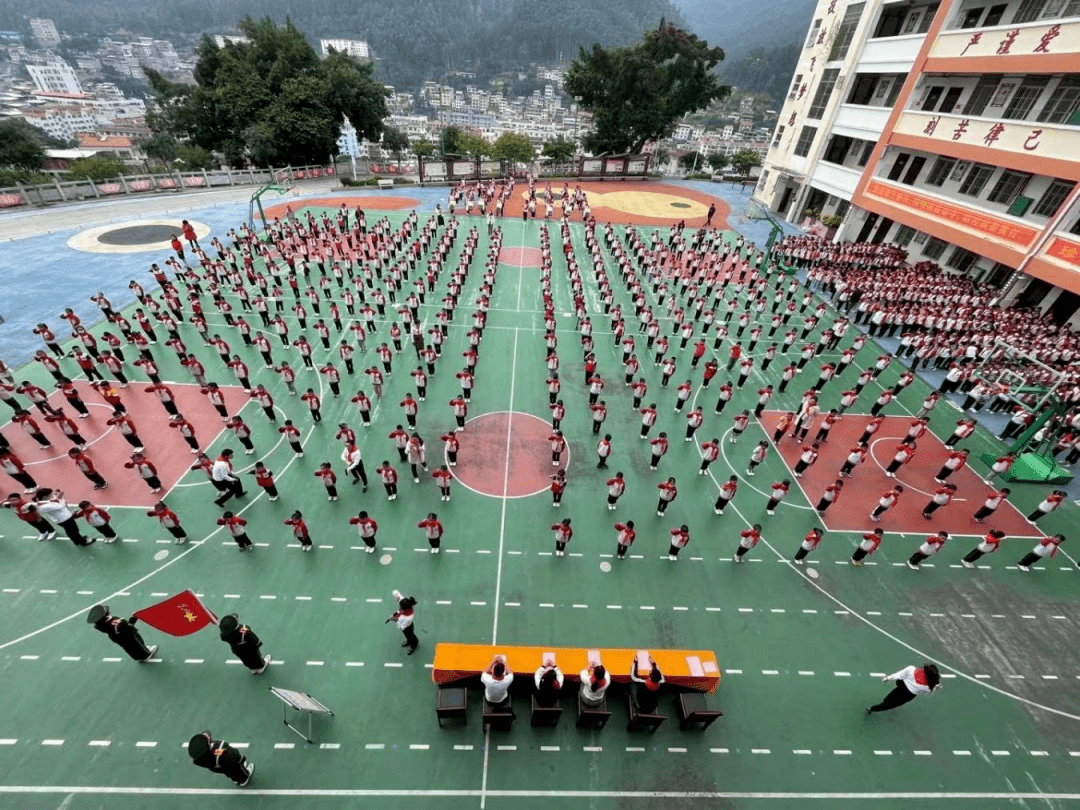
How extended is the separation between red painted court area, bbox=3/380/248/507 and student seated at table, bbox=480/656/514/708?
10315mm

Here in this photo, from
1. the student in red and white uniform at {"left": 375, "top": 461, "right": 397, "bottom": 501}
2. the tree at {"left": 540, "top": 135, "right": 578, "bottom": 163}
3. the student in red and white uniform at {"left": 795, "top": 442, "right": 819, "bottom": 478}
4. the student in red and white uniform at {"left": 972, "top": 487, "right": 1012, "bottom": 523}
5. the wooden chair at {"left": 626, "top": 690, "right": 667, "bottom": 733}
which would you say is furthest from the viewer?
the tree at {"left": 540, "top": 135, "right": 578, "bottom": 163}

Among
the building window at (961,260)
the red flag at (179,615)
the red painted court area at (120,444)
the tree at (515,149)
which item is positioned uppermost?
the building window at (961,260)

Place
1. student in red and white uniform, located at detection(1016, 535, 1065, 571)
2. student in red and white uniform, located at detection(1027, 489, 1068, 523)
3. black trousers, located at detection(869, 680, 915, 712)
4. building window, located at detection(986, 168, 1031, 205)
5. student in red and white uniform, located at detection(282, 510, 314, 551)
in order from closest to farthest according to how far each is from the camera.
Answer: black trousers, located at detection(869, 680, 915, 712) < student in red and white uniform, located at detection(282, 510, 314, 551) < student in red and white uniform, located at detection(1016, 535, 1065, 571) < student in red and white uniform, located at detection(1027, 489, 1068, 523) < building window, located at detection(986, 168, 1031, 205)

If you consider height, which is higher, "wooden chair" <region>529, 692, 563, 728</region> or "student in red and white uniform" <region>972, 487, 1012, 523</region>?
"student in red and white uniform" <region>972, 487, 1012, 523</region>

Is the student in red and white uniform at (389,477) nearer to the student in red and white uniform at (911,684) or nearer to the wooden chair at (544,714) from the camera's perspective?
the wooden chair at (544,714)

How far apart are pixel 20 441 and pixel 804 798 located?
21.1 m

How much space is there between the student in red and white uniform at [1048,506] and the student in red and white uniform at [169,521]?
21793 millimetres

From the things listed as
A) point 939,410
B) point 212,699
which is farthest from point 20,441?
point 939,410

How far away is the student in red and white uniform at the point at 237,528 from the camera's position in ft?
35.0

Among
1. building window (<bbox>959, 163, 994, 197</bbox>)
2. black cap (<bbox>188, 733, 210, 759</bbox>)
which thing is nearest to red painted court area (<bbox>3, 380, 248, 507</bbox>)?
black cap (<bbox>188, 733, 210, 759</bbox>)

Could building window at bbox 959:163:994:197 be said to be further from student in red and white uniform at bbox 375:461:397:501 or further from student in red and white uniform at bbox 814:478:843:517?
student in red and white uniform at bbox 375:461:397:501

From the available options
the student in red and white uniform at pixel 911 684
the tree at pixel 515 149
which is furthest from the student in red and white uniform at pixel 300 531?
the tree at pixel 515 149

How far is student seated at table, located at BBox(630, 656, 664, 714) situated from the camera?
8047 millimetres

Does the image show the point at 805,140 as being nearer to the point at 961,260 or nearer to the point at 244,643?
the point at 961,260
